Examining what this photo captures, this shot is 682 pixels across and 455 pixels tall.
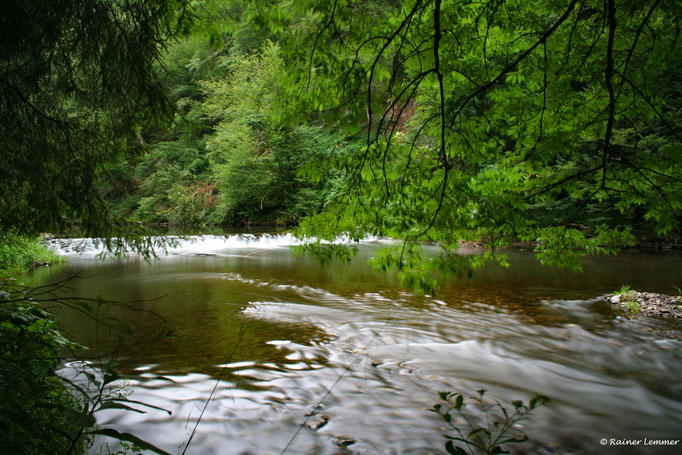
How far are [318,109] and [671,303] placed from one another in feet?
23.9

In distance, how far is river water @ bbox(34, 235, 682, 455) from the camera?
318 cm

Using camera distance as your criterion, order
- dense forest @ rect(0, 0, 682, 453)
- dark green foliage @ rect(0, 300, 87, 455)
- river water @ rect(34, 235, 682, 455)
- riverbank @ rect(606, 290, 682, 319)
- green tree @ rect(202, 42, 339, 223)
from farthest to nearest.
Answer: green tree @ rect(202, 42, 339, 223), riverbank @ rect(606, 290, 682, 319), river water @ rect(34, 235, 682, 455), dense forest @ rect(0, 0, 682, 453), dark green foliage @ rect(0, 300, 87, 455)

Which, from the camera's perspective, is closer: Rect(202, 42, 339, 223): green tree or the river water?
the river water

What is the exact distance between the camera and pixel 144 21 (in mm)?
2922

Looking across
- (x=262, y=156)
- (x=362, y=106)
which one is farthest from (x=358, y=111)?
(x=262, y=156)

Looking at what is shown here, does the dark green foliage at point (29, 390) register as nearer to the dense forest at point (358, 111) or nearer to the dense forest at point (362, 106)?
the dense forest at point (358, 111)

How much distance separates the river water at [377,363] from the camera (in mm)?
3182

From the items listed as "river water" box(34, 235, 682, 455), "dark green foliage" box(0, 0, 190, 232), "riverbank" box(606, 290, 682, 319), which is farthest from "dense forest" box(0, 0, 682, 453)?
"riverbank" box(606, 290, 682, 319)

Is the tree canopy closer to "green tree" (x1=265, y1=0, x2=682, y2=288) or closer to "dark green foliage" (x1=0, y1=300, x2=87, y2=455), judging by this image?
"green tree" (x1=265, y1=0, x2=682, y2=288)

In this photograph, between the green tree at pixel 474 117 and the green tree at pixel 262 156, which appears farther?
the green tree at pixel 262 156

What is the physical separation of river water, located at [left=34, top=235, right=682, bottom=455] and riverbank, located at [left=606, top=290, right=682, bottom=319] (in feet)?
0.92

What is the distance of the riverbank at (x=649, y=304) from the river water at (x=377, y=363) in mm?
280

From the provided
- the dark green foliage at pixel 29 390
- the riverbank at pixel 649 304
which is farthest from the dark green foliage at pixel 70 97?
the riverbank at pixel 649 304

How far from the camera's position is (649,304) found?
6.60m
